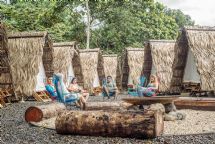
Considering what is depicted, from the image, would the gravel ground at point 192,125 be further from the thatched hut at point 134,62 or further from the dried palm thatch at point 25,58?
the thatched hut at point 134,62

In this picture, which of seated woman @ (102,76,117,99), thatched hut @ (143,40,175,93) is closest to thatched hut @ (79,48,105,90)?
thatched hut @ (143,40,175,93)

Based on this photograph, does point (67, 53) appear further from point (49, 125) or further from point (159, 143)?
point (159, 143)

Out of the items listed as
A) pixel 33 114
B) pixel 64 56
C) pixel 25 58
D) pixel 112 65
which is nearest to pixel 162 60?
pixel 64 56

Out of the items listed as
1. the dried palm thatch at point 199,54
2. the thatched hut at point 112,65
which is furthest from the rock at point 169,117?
the thatched hut at point 112,65

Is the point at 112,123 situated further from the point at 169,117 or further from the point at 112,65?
the point at 112,65

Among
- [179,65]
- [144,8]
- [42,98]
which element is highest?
[144,8]

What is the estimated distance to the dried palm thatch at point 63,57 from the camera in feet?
63.5

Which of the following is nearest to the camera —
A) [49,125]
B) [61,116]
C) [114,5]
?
[61,116]

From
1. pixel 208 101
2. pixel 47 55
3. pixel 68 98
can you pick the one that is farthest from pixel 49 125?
pixel 47 55

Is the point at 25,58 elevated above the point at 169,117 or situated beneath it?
elevated above

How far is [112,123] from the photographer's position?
7168mm

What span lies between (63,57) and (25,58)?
311 cm

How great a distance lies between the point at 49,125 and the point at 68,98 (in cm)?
284

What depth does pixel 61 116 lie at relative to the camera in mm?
7664
